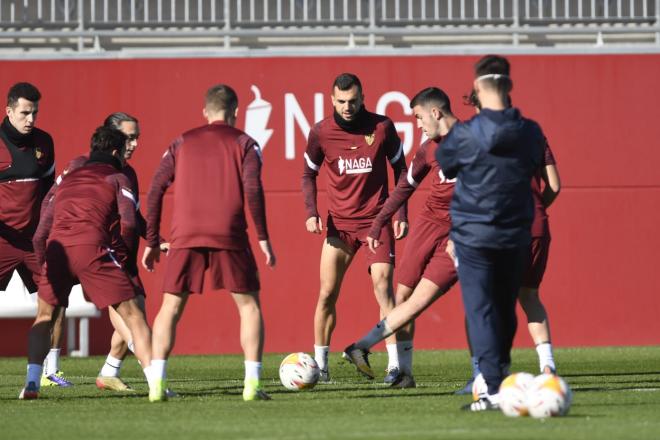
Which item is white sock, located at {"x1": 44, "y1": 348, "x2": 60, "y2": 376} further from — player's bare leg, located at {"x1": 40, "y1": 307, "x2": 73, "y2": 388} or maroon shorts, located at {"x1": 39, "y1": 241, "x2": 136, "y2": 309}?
maroon shorts, located at {"x1": 39, "y1": 241, "x2": 136, "y2": 309}

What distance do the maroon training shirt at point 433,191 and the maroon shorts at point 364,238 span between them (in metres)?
0.66

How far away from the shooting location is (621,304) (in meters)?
15.7

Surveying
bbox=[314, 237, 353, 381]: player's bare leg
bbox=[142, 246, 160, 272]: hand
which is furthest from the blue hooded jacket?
bbox=[314, 237, 353, 381]: player's bare leg

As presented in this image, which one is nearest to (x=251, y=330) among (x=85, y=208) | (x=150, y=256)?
(x=150, y=256)

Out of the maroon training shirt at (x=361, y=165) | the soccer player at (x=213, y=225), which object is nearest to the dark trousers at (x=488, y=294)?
the soccer player at (x=213, y=225)

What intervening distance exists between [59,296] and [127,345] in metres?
1.15

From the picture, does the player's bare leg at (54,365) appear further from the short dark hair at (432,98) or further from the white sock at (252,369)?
the short dark hair at (432,98)

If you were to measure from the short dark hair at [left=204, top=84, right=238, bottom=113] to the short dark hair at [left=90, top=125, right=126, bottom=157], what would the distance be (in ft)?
2.70

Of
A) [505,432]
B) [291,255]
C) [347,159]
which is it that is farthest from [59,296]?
[291,255]

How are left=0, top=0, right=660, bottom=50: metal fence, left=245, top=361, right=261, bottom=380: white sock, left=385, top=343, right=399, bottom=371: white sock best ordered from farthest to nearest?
left=0, top=0, right=660, bottom=50: metal fence < left=385, top=343, right=399, bottom=371: white sock < left=245, top=361, right=261, bottom=380: white sock

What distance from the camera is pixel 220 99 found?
337 inches

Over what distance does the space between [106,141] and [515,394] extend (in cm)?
332

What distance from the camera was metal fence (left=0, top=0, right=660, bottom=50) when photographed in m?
16.7

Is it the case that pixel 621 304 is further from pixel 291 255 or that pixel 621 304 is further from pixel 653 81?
pixel 291 255
